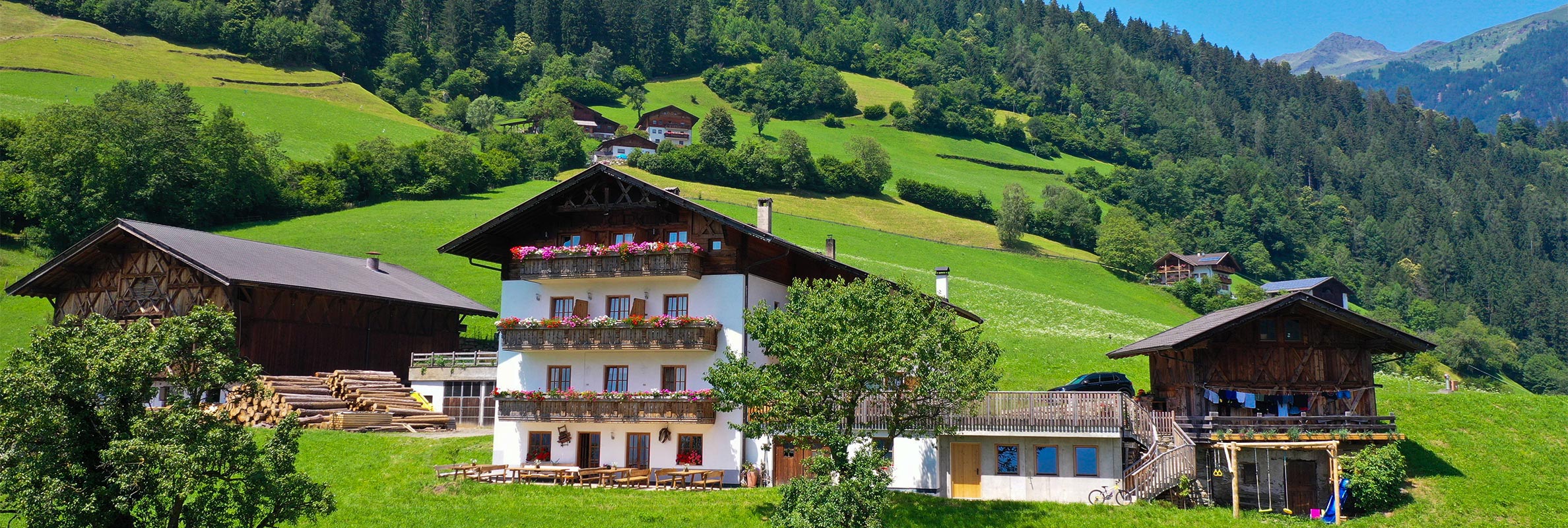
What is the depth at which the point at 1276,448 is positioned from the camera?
3002 centimetres

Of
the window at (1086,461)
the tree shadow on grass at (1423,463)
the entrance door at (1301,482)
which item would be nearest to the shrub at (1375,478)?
the entrance door at (1301,482)

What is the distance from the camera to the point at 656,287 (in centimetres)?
3600

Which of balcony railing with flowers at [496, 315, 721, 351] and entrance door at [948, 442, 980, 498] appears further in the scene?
balcony railing with flowers at [496, 315, 721, 351]

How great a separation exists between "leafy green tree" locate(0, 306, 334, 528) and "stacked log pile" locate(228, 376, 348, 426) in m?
21.7

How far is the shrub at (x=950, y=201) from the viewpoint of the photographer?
121000 mm

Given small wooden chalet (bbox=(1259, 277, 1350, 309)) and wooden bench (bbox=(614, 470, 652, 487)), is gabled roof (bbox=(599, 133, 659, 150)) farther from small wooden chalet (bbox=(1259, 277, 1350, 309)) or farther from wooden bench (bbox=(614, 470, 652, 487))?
wooden bench (bbox=(614, 470, 652, 487))

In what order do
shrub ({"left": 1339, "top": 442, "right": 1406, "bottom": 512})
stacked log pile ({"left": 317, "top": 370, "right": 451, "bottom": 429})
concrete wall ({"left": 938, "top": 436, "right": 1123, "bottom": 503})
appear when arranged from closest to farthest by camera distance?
shrub ({"left": 1339, "top": 442, "right": 1406, "bottom": 512}), concrete wall ({"left": 938, "top": 436, "right": 1123, "bottom": 503}), stacked log pile ({"left": 317, "top": 370, "right": 451, "bottom": 429})

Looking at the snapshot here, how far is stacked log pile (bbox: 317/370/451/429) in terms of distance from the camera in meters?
41.5

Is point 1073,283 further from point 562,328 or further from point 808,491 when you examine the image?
point 808,491

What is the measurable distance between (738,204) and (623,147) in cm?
3730

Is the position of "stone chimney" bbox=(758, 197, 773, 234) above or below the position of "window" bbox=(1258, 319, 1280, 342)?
above

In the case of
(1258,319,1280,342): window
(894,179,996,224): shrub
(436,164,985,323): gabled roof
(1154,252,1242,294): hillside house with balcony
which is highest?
(894,179,996,224): shrub

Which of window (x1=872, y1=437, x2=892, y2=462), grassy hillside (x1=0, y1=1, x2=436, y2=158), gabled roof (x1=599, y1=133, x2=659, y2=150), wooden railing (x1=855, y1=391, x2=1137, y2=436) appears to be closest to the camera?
wooden railing (x1=855, y1=391, x2=1137, y2=436)

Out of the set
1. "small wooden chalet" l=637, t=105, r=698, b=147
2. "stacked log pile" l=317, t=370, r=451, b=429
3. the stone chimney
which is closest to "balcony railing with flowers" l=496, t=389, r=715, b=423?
the stone chimney
